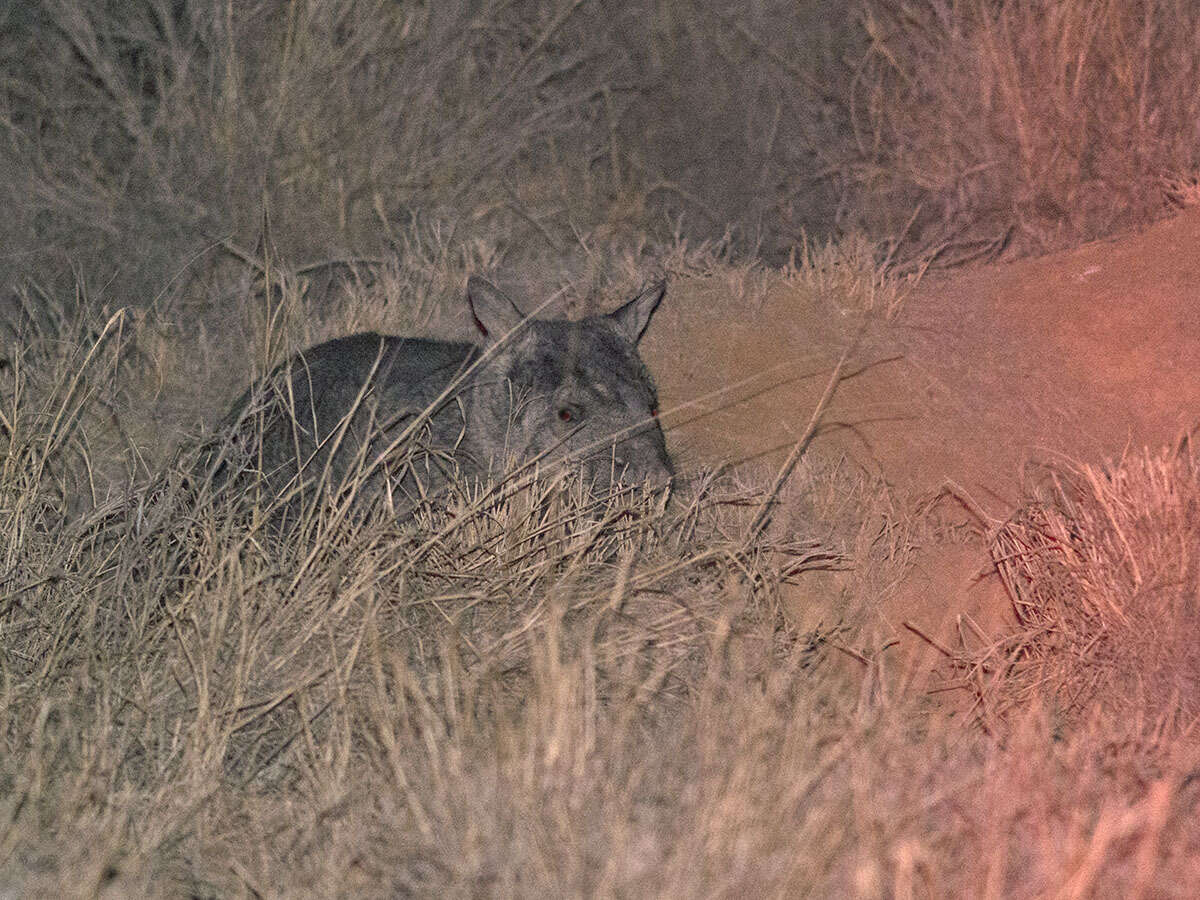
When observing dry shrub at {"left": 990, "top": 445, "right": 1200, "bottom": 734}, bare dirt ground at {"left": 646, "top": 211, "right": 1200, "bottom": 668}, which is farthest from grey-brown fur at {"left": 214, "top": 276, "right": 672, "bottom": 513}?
dry shrub at {"left": 990, "top": 445, "right": 1200, "bottom": 734}

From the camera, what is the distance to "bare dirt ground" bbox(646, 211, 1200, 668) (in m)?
5.98

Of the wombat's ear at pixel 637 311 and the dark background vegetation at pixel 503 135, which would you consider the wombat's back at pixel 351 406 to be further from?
the dark background vegetation at pixel 503 135

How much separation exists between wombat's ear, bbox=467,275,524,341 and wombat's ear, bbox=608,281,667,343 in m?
0.49

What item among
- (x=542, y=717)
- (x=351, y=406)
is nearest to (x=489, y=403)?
(x=351, y=406)

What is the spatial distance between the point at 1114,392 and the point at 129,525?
4.37m

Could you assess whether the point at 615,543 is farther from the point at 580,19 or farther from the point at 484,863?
the point at 580,19

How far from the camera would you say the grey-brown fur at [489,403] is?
539cm

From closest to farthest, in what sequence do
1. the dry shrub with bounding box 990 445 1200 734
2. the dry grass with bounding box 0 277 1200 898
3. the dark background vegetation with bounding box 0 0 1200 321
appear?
1. the dry grass with bounding box 0 277 1200 898
2. the dry shrub with bounding box 990 445 1200 734
3. the dark background vegetation with bounding box 0 0 1200 321

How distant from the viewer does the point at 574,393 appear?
5449 millimetres

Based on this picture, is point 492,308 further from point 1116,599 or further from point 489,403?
point 1116,599

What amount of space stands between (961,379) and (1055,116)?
8.00 feet

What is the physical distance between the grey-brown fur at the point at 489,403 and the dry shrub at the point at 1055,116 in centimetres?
305

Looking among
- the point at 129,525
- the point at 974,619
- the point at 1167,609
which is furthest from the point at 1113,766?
the point at 129,525

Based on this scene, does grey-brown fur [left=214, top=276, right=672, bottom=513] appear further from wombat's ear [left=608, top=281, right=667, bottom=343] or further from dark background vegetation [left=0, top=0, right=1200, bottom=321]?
dark background vegetation [left=0, top=0, right=1200, bottom=321]
